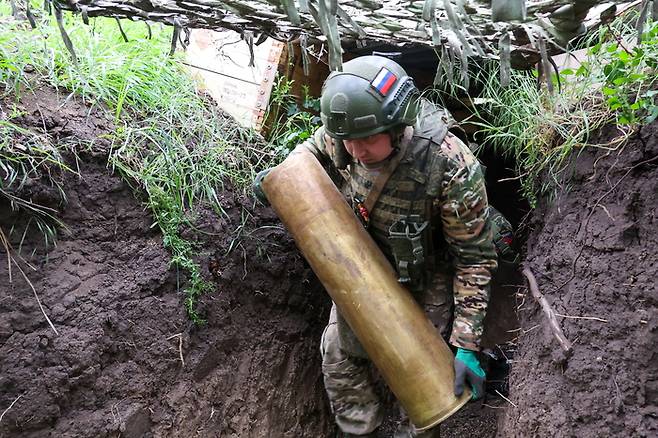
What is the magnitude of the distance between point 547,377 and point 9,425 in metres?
2.19

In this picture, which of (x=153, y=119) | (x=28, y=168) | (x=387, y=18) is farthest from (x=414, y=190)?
(x=28, y=168)

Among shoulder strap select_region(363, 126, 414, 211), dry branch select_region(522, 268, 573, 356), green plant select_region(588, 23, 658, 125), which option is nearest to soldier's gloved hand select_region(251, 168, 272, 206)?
shoulder strap select_region(363, 126, 414, 211)

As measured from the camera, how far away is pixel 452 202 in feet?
7.91

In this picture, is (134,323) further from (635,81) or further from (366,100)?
(635,81)

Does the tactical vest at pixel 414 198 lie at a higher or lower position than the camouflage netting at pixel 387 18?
lower

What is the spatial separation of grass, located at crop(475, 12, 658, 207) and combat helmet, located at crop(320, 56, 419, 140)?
21.8 inches

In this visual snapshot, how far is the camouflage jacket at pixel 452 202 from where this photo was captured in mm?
2410

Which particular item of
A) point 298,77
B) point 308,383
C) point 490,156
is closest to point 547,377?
point 308,383

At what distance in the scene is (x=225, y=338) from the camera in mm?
A: 3033

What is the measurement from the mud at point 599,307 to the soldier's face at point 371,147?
2.70 feet

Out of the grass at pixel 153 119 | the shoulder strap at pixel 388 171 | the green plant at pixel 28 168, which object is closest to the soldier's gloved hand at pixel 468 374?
the shoulder strap at pixel 388 171

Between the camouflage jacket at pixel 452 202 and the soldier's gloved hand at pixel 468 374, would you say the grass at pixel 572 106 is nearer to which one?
the camouflage jacket at pixel 452 202

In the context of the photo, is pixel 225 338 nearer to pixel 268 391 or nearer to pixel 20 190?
pixel 268 391

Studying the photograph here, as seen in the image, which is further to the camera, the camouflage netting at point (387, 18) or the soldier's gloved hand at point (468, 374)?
the soldier's gloved hand at point (468, 374)
